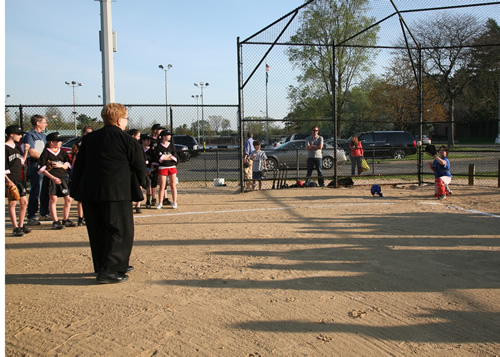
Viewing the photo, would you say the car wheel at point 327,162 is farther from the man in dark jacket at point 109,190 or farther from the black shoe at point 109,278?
the black shoe at point 109,278

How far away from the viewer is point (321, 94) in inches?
1112

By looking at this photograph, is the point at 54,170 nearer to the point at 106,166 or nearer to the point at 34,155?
the point at 34,155

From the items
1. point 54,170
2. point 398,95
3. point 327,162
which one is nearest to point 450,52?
point 398,95

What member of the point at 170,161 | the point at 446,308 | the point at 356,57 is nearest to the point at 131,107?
the point at 170,161

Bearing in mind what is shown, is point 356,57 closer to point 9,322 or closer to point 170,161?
point 170,161

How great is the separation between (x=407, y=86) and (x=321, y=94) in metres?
12.7

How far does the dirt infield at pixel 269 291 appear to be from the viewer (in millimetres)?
3410

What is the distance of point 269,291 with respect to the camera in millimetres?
4480

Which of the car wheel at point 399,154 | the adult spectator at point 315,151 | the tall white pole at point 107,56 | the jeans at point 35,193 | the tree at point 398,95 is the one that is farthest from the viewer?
the tree at point 398,95

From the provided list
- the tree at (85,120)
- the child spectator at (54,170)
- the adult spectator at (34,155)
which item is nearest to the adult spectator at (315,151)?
the tree at (85,120)

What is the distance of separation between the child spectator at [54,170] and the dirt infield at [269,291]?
22.0 inches

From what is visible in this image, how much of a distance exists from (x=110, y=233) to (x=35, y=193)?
14.3ft

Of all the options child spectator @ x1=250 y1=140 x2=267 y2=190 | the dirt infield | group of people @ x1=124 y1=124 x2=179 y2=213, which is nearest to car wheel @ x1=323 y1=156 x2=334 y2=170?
child spectator @ x1=250 y1=140 x2=267 y2=190

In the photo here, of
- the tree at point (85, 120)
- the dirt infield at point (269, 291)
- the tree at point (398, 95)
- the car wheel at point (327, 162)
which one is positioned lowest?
the dirt infield at point (269, 291)
